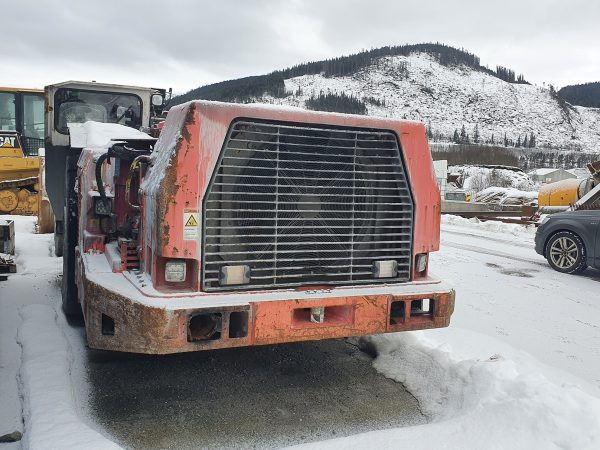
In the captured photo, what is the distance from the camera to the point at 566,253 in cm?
852

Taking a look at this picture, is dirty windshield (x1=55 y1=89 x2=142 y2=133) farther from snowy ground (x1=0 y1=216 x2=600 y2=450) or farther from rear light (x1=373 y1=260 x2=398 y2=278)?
rear light (x1=373 y1=260 x2=398 y2=278)

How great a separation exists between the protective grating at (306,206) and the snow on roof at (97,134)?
1680 mm

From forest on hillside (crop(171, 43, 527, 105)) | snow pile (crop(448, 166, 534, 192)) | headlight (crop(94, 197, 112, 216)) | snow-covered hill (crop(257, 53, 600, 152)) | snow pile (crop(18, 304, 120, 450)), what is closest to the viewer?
snow pile (crop(18, 304, 120, 450))

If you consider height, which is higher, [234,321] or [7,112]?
[7,112]

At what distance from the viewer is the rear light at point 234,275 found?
3.22 meters

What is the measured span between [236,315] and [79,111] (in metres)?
3.79

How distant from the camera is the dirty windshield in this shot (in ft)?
19.1

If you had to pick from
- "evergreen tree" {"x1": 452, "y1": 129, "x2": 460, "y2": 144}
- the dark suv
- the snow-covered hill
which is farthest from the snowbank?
the snow-covered hill

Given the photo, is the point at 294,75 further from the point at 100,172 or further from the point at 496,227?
the point at 100,172

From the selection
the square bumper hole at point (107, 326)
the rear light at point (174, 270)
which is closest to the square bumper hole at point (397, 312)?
the rear light at point (174, 270)

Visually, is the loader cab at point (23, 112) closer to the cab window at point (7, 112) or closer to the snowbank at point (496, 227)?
the cab window at point (7, 112)

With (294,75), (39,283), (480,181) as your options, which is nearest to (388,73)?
(294,75)

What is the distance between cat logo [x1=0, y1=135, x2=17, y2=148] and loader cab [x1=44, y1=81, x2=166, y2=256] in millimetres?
7788

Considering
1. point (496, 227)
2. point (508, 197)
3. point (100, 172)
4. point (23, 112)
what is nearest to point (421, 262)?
point (100, 172)
